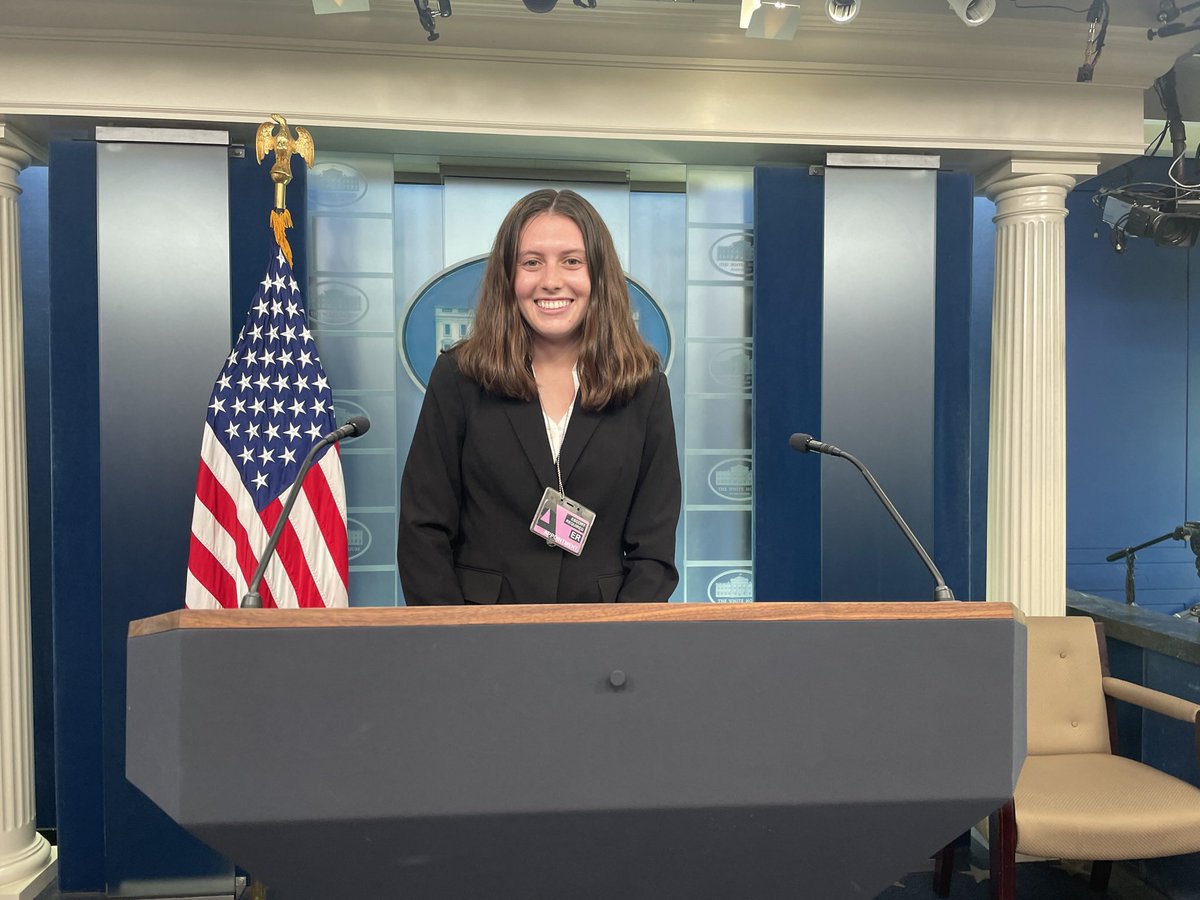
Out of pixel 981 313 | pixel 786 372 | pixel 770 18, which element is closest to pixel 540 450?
pixel 770 18

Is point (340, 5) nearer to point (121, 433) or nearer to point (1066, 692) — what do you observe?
point (121, 433)

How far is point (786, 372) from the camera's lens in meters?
3.50

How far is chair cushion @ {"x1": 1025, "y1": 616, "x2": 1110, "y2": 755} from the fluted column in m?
0.30

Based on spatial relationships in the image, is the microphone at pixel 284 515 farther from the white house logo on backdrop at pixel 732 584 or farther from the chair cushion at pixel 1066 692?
the chair cushion at pixel 1066 692

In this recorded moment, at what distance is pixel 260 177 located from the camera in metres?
3.22

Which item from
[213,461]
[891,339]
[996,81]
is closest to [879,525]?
[891,339]

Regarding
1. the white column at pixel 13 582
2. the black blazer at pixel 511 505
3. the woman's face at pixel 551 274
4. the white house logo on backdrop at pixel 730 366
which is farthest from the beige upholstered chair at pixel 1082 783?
the white column at pixel 13 582

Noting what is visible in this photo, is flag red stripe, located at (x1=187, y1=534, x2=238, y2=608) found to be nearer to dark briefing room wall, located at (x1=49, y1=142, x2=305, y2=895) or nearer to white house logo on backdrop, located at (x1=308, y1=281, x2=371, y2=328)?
dark briefing room wall, located at (x1=49, y1=142, x2=305, y2=895)

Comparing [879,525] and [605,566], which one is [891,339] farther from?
[605,566]

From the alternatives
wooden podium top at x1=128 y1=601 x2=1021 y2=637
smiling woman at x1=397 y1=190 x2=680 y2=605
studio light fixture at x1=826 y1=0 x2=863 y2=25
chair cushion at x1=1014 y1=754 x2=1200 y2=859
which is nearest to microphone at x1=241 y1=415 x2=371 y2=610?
wooden podium top at x1=128 y1=601 x2=1021 y2=637

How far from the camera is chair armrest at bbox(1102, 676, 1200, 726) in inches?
109

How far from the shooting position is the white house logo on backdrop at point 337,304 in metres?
3.41

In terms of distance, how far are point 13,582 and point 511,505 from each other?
2.28 meters

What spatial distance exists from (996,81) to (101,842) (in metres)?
3.97
